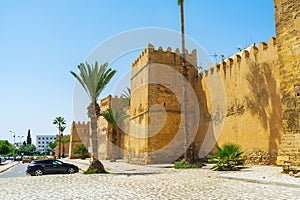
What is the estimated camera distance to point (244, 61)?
17000 millimetres

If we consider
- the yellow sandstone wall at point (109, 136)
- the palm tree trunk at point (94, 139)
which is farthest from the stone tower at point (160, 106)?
the yellow sandstone wall at point (109, 136)

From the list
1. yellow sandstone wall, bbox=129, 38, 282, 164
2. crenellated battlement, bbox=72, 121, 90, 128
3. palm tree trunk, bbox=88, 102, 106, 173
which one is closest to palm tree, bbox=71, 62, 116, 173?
palm tree trunk, bbox=88, 102, 106, 173

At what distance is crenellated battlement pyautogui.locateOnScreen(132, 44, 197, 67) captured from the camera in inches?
832

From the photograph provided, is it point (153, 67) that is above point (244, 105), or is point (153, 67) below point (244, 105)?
above

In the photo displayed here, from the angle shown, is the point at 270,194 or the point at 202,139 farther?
the point at 202,139

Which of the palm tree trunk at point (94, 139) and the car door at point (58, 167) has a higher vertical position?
the palm tree trunk at point (94, 139)

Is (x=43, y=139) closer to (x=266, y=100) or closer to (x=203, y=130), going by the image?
(x=203, y=130)

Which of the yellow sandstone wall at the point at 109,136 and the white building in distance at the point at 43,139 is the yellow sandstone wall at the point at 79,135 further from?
the white building in distance at the point at 43,139

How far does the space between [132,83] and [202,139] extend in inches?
317

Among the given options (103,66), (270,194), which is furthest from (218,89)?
(270,194)

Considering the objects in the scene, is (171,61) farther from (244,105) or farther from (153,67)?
(244,105)

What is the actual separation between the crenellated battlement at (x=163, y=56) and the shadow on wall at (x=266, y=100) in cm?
643

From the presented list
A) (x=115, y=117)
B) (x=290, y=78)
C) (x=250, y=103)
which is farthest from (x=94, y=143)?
(x=115, y=117)

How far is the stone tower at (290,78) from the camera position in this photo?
9880mm
